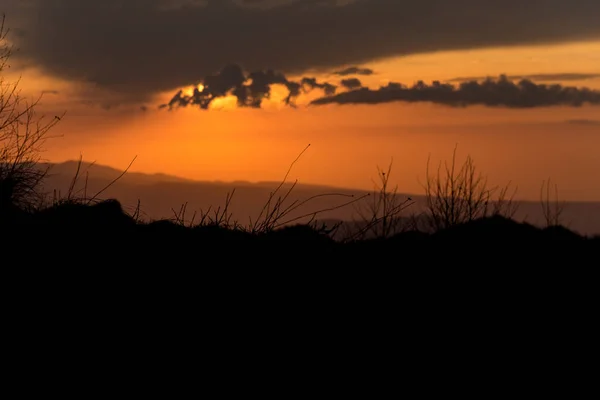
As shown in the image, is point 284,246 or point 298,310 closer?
point 298,310

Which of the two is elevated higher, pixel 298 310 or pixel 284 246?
pixel 284 246

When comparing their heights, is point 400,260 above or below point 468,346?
above

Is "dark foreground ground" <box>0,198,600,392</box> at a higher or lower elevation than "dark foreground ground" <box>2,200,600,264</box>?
lower

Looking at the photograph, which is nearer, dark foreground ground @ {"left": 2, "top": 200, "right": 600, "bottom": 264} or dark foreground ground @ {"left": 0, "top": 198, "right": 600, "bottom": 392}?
dark foreground ground @ {"left": 0, "top": 198, "right": 600, "bottom": 392}

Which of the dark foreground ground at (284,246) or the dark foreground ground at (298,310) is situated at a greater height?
the dark foreground ground at (284,246)

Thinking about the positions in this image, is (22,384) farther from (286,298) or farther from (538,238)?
(538,238)

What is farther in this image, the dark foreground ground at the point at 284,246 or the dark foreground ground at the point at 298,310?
the dark foreground ground at the point at 284,246

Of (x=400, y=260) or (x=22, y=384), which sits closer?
(x=22, y=384)

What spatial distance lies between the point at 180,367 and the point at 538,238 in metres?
3.42

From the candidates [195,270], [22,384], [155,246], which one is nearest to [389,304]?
[195,270]

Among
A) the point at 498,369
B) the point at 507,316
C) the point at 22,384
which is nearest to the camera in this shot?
the point at 22,384

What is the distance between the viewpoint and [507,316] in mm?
5672

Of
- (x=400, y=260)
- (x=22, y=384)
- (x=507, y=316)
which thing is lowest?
(x=22, y=384)

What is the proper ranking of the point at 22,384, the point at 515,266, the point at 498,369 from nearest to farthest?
the point at 22,384 < the point at 498,369 < the point at 515,266
